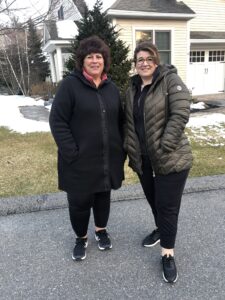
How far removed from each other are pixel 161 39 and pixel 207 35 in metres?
3.30

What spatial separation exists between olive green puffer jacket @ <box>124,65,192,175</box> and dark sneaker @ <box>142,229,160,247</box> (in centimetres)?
81

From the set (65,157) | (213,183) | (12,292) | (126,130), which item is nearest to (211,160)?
(213,183)

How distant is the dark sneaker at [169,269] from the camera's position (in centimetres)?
241

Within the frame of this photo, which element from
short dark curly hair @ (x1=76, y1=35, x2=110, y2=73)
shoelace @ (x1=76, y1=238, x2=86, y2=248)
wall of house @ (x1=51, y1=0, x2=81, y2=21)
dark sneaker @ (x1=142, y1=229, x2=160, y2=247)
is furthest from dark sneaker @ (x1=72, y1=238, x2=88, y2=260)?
wall of house @ (x1=51, y1=0, x2=81, y2=21)

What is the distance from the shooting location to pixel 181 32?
42.9 feet


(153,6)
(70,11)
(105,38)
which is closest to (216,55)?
(153,6)

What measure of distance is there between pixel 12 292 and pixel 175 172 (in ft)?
5.03

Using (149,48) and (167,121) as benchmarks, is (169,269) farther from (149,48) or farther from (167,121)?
(149,48)

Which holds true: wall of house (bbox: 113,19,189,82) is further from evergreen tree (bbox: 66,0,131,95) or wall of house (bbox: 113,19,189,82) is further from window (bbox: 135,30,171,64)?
evergreen tree (bbox: 66,0,131,95)

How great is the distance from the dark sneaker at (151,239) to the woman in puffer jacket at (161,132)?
0.35 metres

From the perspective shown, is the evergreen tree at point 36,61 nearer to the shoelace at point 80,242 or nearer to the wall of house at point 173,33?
the wall of house at point 173,33

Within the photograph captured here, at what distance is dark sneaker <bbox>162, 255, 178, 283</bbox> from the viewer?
241 centimetres

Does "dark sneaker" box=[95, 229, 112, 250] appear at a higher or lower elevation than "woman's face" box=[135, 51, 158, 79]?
lower

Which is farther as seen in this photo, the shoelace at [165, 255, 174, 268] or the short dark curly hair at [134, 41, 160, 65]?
the shoelace at [165, 255, 174, 268]
